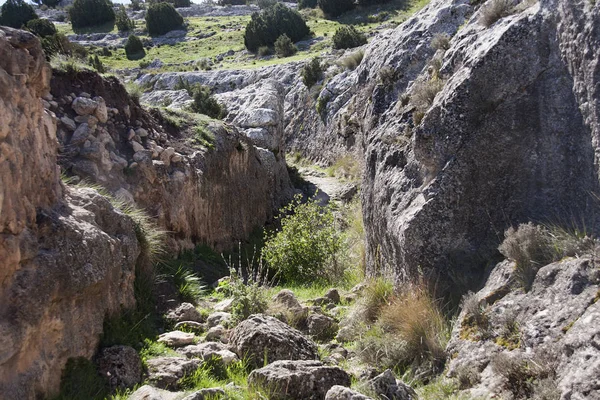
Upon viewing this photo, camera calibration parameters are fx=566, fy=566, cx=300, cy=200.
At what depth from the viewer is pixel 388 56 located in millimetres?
8648

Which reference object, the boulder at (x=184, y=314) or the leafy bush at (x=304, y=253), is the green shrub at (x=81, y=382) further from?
the leafy bush at (x=304, y=253)

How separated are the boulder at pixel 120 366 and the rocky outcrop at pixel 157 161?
14.4ft

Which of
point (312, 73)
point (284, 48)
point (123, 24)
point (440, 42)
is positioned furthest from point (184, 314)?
point (123, 24)

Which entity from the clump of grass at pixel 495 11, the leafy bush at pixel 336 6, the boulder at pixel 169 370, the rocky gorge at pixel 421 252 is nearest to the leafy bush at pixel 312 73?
the rocky gorge at pixel 421 252

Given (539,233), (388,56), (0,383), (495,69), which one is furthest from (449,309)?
(388,56)

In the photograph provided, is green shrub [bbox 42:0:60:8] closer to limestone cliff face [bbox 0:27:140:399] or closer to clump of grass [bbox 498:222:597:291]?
limestone cliff face [bbox 0:27:140:399]

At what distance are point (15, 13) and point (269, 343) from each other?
51.4 meters

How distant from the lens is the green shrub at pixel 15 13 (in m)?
46.7

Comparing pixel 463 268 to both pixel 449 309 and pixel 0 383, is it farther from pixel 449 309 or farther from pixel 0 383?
pixel 0 383

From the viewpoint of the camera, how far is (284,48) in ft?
121

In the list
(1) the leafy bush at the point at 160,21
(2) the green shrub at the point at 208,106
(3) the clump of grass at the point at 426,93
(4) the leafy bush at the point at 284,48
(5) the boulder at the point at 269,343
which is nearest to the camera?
(5) the boulder at the point at 269,343

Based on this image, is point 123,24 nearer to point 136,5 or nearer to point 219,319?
point 136,5

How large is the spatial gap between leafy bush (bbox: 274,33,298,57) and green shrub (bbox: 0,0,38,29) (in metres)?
23.2

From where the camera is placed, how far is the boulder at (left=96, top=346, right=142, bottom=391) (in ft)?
14.7
